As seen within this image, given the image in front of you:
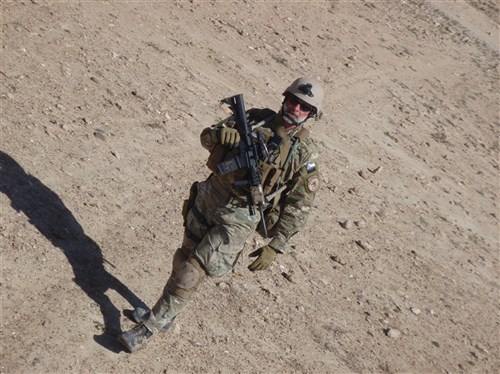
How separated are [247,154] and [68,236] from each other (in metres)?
2.13

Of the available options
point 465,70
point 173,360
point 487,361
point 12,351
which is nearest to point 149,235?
point 173,360

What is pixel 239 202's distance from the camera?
18.6 ft

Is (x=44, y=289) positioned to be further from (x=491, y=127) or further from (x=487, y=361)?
(x=491, y=127)

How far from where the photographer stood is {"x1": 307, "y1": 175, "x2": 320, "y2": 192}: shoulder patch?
18.8ft

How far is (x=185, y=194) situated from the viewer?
8.32 meters

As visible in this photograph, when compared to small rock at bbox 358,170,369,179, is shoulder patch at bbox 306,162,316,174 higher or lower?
higher

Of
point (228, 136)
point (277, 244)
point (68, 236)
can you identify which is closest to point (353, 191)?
point (68, 236)

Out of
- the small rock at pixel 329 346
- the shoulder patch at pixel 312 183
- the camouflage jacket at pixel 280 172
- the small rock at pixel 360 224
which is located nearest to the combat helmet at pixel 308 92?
the camouflage jacket at pixel 280 172

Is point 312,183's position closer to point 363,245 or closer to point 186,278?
point 186,278

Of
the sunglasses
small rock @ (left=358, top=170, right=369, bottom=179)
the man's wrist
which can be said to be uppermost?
the sunglasses

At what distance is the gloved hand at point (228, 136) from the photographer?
5.37 metres

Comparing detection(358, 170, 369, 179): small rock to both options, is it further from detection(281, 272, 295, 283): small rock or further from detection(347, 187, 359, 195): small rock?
detection(281, 272, 295, 283): small rock

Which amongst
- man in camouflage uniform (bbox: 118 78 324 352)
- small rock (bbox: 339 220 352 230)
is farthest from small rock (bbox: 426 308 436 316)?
man in camouflage uniform (bbox: 118 78 324 352)

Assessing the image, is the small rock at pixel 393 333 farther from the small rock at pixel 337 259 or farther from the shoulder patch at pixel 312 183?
the shoulder patch at pixel 312 183
